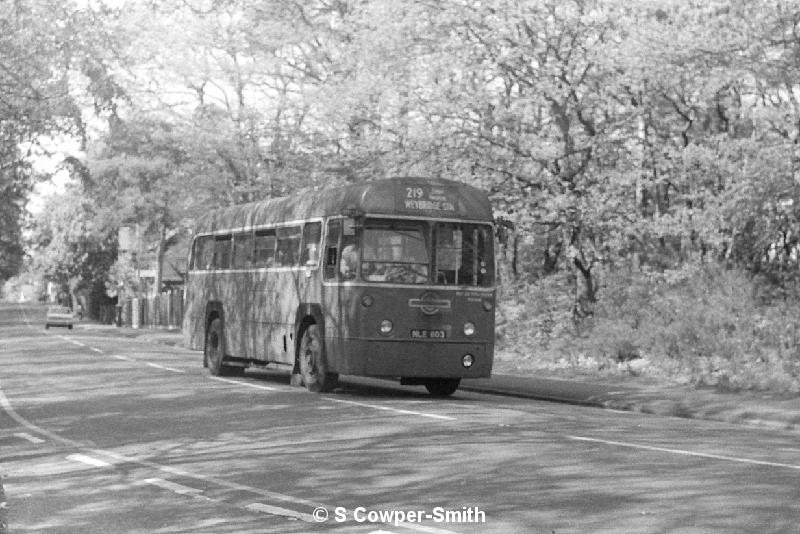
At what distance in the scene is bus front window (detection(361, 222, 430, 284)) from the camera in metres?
22.5

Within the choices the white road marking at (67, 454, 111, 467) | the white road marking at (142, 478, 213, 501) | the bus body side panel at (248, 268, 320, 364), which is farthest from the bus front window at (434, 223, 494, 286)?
the white road marking at (142, 478, 213, 501)

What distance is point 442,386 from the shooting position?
24.2 meters

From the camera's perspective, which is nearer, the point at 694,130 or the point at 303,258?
the point at 303,258

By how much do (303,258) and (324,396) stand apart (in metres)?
2.78

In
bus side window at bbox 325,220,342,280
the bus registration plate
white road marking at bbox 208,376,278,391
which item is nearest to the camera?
the bus registration plate

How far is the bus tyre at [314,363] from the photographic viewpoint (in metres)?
23.2

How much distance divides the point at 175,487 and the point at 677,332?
17049 millimetres

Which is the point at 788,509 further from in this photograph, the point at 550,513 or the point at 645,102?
the point at 645,102

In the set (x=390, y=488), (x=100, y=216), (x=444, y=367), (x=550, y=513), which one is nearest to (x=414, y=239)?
(x=444, y=367)

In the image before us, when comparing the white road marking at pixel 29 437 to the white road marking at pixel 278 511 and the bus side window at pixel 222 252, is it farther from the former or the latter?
the bus side window at pixel 222 252

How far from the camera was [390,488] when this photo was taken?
12.2 meters

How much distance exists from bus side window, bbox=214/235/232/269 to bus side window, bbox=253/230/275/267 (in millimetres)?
1747

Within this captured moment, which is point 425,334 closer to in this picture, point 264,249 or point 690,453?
point 264,249

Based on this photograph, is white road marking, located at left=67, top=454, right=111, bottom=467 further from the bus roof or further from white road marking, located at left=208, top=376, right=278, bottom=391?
white road marking, located at left=208, top=376, right=278, bottom=391
